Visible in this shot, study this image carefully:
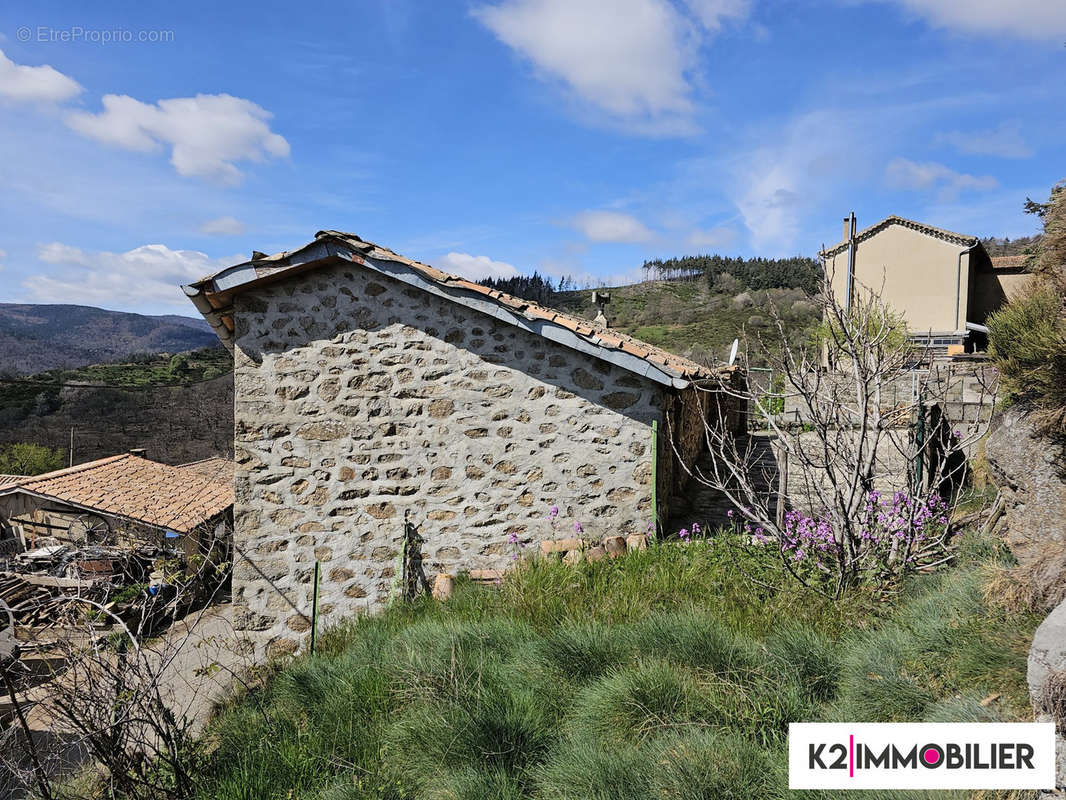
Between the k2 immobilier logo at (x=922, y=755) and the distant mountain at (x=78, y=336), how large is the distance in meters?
69.1

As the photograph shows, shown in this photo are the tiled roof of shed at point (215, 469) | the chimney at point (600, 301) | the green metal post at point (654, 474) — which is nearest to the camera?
the green metal post at point (654, 474)

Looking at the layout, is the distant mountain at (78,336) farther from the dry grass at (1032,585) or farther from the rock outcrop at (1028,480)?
the dry grass at (1032,585)

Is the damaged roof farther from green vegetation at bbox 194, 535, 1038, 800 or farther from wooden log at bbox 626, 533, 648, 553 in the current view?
green vegetation at bbox 194, 535, 1038, 800

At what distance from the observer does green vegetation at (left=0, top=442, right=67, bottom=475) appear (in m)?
26.0

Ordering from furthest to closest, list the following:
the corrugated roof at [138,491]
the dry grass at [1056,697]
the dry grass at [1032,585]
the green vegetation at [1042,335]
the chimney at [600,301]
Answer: the corrugated roof at [138,491]
the chimney at [600,301]
the green vegetation at [1042,335]
the dry grass at [1032,585]
the dry grass at [1056,697]

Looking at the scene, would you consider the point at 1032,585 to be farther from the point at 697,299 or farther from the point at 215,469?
the point at 697,299

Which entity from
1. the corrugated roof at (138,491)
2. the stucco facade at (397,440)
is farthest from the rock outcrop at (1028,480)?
the corrugated roof at (138,491)

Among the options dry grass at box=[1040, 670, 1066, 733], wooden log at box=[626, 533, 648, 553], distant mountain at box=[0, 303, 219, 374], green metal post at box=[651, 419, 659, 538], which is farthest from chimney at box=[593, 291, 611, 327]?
distant mountain at box=[0, 303, 219, 374]

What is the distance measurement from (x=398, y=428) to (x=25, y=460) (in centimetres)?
2696

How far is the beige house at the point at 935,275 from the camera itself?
2566cm

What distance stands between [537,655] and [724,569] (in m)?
1.86

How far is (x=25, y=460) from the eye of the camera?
2619cm

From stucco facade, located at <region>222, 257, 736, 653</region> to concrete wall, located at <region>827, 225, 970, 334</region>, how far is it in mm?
22051

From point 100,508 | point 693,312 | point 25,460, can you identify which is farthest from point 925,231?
point 25,460
